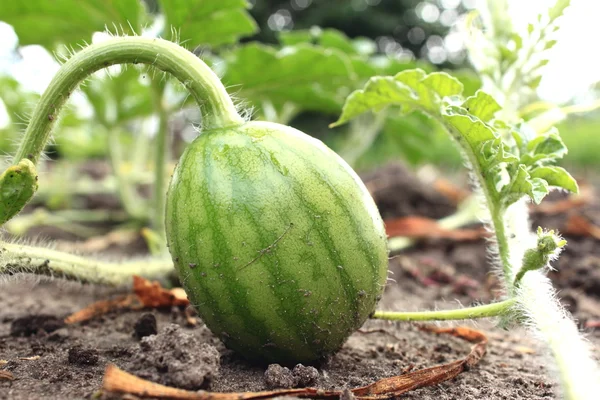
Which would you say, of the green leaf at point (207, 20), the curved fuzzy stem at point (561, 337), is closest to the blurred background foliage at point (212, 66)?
the green leaf at point (207, 20)

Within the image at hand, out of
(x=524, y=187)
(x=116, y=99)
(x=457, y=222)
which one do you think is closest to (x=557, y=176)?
(x=524, y=187)

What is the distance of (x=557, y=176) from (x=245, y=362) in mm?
949

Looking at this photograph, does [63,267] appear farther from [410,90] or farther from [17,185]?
[410,90]

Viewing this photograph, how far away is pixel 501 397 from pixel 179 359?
0.81 m

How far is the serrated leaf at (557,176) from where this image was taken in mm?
1503

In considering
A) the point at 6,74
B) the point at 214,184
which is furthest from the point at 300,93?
the point at 6,74

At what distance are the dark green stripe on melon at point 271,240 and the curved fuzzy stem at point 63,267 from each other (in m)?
0.42

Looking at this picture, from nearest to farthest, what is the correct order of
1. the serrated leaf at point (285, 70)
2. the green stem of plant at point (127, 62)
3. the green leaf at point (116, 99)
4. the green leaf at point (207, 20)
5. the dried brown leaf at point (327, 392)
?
the dried brown leaf at point (327, 392) → the green stem of plant at point (127, 62) → the green leaf at point (207, 20) → the serrated leaf at point (285, 70) → the green leaf at point (116, 99)

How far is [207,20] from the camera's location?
2.51 meters

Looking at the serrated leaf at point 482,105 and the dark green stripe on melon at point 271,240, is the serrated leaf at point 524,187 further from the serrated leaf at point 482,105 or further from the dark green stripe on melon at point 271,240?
the dark green stripe on melon at point 271,240

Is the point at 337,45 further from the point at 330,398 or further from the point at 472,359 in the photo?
the point at 330,398

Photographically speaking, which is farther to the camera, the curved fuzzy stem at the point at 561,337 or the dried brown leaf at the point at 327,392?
the dried brown leaf at the point at 327,392

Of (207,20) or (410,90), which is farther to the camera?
(207,20)

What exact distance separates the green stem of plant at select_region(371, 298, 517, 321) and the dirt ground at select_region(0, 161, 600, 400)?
107 mm
